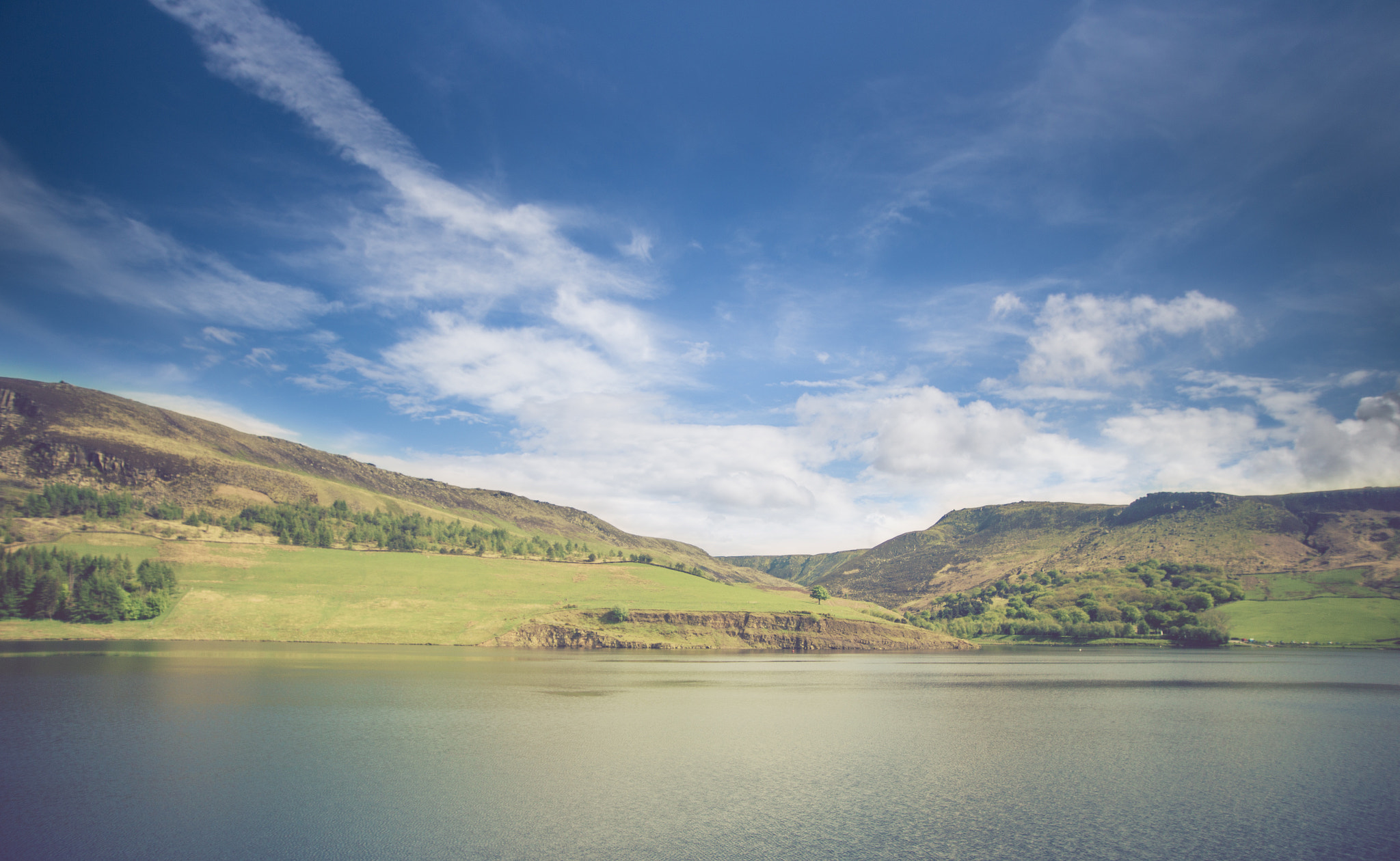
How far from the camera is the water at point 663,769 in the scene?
20.8 m

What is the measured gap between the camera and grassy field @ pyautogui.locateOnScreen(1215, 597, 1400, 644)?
134 m

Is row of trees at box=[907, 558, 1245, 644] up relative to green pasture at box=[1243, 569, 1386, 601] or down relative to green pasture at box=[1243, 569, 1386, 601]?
down

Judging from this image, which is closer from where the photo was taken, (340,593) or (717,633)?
(340,593)

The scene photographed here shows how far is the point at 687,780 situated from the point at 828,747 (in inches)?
432

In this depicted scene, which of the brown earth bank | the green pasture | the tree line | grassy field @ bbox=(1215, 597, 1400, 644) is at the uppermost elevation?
the tree line

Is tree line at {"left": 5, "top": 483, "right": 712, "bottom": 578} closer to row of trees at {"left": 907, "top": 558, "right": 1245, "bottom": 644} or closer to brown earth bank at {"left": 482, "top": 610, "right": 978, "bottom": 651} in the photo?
brown earth bank at {"left": 482, "top": 610, "right": 978, "bottom": 651}

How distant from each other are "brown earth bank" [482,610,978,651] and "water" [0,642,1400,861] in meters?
52.7

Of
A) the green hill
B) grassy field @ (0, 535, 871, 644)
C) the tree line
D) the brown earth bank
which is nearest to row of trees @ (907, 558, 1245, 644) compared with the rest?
the brown earth bank

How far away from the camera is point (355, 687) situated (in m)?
51.2

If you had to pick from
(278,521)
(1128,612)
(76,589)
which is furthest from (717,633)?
(278,521)

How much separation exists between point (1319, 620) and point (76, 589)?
234903mm

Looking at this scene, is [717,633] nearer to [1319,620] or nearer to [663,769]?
[663,769]

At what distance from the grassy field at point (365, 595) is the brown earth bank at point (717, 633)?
2517 mm

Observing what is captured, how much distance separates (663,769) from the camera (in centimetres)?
2994
